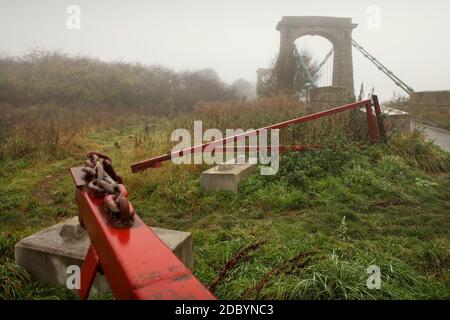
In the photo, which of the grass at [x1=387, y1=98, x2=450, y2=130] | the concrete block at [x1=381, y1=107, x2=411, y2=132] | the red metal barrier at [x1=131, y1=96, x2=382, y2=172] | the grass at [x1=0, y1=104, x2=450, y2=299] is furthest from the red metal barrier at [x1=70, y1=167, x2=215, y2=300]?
the grass at [x1=387, y1=98, x2=450, y2=130]

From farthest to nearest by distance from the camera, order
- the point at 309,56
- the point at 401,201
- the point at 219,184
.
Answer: the point at 309,56
the point at 219,184
the point at 401,201

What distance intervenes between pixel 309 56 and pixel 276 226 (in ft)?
78.3

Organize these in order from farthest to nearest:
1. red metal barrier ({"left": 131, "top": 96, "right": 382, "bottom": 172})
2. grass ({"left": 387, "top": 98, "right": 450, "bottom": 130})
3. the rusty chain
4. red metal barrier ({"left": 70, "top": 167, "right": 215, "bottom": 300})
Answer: grass ({"left": 387, "top": 98, "right": 450, "bottom": 130}) → red metal barrier ({"left": 131, "top": 96, "right": 382, "bottom": 172}) → the rusty chain → red metal barrier ({"left": 70, "top": 167, "right": 215, "bottom": 300})

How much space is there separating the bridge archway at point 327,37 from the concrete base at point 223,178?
14808mm

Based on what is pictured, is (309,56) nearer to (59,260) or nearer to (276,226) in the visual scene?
(276,226)

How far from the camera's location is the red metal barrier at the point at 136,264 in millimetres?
807

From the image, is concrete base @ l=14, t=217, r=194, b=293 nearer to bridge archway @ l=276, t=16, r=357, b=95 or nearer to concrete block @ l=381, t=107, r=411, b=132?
concrete block @ l=381, t=107, r=411, b=132

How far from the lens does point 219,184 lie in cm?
491

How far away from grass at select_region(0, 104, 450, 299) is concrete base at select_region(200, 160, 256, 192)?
12 cm

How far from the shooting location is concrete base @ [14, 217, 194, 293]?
2.38 metres

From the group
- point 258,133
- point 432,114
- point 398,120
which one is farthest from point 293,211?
point 432,114

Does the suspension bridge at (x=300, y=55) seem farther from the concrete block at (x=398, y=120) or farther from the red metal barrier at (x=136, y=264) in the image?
the red metal barrier at (x=136, y=264)

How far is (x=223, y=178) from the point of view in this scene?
4.88 metres
